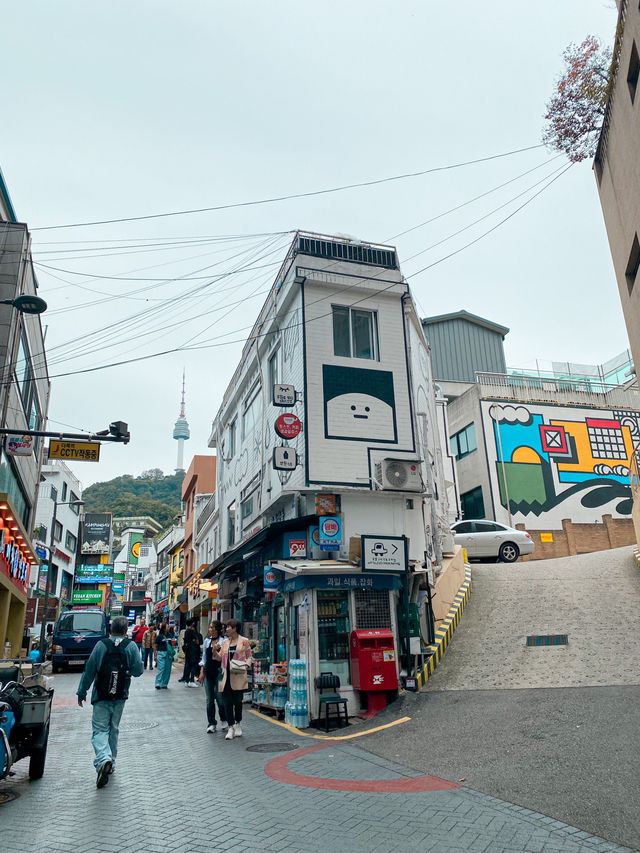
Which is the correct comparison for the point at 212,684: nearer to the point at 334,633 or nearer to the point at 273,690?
the point at 273,690

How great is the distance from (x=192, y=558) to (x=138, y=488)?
9375 centimetres

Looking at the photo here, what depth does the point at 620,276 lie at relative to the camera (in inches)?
493

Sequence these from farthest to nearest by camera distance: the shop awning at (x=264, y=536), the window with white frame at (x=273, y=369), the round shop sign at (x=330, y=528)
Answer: the window with white frame at (x=273, y=369)
the shop awning at (x=264, y=536)
the round shop sign at (x=330, y=528)

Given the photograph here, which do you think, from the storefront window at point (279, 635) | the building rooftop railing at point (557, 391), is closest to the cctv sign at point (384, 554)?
the storefront window at point (279, 635)

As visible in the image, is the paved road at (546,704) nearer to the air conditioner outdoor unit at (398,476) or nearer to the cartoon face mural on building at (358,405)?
the air conditioner outdoor unit at (398,476)

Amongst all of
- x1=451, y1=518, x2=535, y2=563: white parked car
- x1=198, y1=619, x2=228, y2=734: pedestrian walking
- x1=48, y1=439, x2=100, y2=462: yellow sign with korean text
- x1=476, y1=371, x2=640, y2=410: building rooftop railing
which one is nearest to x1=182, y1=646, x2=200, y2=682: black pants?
x1=198, y1=619, x2=228, y2=734: pedestrian walking

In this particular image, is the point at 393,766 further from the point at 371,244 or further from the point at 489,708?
the point at 371,244

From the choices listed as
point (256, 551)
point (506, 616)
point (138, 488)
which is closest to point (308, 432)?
point (256, 551)

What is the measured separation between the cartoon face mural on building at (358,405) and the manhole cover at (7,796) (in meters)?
10.3

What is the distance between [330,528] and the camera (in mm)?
14312

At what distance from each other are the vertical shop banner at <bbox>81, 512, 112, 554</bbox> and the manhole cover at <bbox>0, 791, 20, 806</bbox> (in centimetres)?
7541

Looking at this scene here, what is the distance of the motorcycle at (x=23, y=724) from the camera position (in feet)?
21.6

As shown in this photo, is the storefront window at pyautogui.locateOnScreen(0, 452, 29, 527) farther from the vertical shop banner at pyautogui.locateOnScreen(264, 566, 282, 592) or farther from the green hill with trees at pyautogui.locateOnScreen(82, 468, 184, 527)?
the green hill with trees at pyautogui.locateOnScreen(82, 468, 184, 527)

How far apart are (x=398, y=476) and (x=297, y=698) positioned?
5749mm
